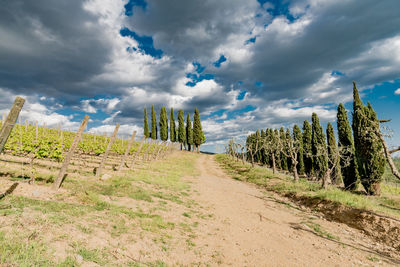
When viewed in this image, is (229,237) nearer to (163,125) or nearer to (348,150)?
(348,150)

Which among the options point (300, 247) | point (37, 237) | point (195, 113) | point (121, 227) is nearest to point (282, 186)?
point (300, 247)

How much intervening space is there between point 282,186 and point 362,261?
394 inches

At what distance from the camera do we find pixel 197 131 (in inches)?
2378

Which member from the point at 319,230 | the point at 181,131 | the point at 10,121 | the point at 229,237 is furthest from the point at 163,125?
the point at 10,121

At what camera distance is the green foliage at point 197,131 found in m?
60.2

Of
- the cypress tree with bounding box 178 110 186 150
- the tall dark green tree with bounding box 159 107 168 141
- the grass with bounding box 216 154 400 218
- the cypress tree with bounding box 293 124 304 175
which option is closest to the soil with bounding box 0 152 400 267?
the grass with bounding box 216 154 400 218

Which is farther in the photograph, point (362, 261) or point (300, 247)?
point (300, 247)

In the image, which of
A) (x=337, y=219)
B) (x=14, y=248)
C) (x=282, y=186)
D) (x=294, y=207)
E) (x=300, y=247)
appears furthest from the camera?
(x=282, y=186)

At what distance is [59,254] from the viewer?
3.43m

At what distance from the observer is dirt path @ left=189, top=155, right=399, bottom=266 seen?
17.9ft

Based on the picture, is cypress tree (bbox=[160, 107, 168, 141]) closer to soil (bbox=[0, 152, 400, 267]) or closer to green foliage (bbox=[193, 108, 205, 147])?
green foliage (bbox=[193, 108, 205, 147])

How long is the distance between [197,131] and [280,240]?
54074mm

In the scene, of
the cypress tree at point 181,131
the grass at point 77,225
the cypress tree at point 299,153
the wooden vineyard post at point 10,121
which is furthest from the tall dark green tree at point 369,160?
the cypress tree at point 181,131

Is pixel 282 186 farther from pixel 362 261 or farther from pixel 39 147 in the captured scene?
pixel 39 147
